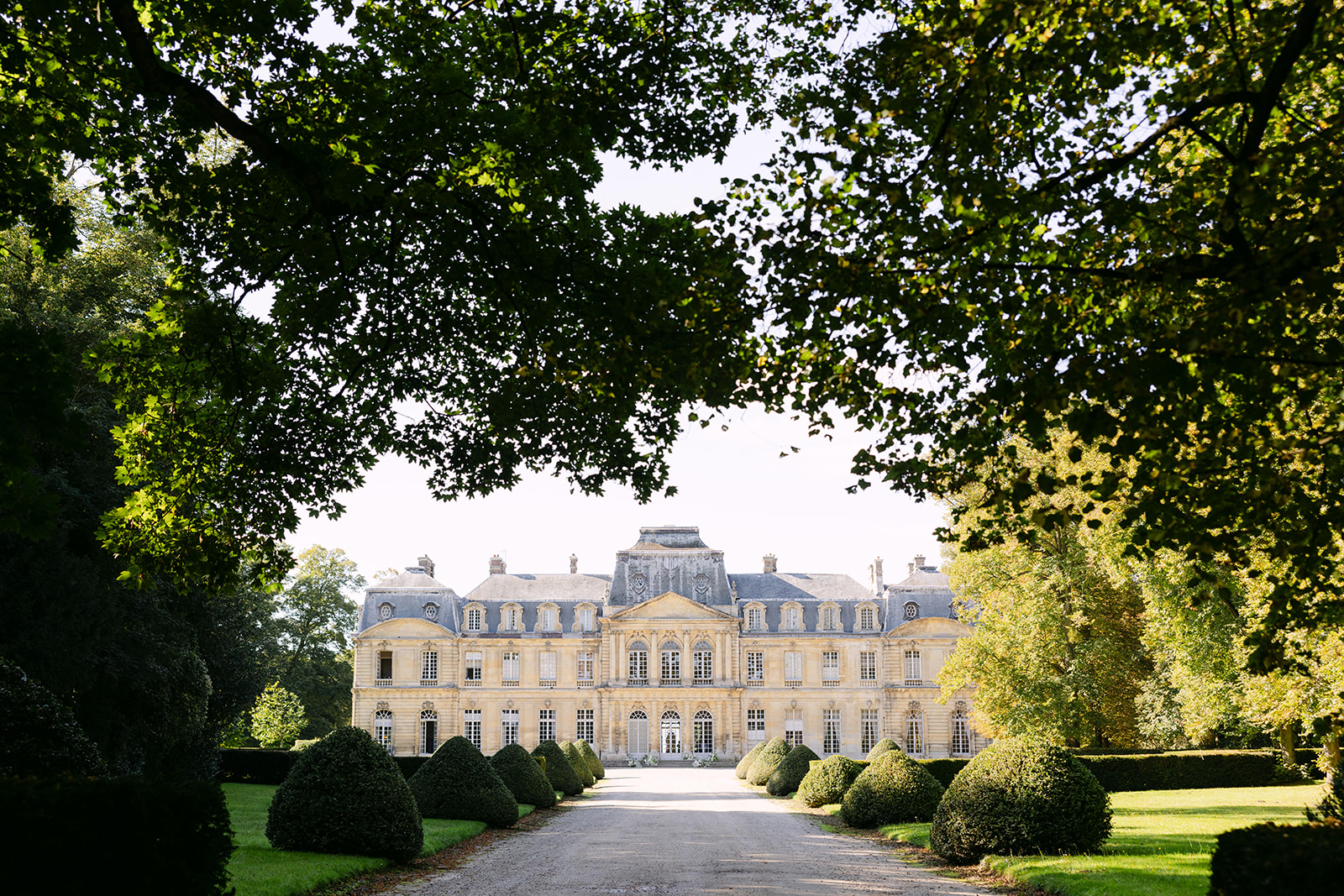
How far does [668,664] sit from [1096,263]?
4926cm

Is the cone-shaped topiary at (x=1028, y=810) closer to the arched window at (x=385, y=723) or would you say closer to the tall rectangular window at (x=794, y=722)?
the tall rectangular window at (x=794, y=722)

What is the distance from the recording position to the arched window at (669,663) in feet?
178

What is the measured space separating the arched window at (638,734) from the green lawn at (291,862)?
38.3 m

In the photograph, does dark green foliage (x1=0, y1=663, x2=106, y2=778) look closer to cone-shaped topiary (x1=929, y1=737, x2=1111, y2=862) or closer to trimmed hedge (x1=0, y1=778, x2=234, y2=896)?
trimmed hedge (x1=0, y1=778, x2=234, y2=896)

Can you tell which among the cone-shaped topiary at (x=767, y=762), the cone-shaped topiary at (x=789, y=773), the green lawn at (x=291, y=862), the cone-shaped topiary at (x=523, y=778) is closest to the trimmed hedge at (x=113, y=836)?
the green lawn at (x=291, y=862)

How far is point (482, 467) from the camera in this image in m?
10.2

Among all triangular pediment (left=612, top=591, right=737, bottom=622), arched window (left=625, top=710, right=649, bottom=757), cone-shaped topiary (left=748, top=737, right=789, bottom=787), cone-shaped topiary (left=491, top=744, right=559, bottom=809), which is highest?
triangular pediment (left=612, top=591, right=737, bottom=622)

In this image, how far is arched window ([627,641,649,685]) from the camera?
54219mm

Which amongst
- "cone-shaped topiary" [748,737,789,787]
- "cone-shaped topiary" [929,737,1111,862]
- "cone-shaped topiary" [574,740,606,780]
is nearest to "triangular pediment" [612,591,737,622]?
"cone-shaped topiary" [574,740,606,780]

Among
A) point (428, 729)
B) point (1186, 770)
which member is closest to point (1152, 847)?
point (1186, 770)

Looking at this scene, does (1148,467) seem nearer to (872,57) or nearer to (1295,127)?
(1295,127)

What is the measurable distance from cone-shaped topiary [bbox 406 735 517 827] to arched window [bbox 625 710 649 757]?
37.3 m

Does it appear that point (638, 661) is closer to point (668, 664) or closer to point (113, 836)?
point (668, 664)

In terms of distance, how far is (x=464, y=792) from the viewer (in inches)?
677
